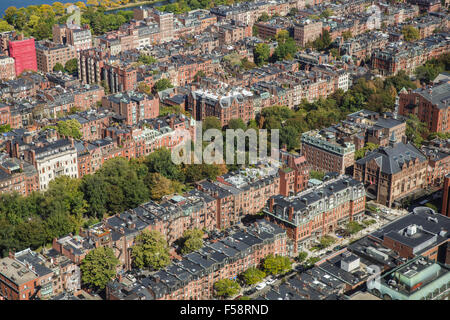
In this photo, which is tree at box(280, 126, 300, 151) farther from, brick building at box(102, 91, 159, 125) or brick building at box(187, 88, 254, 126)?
brick building at box(102, 91, 159, 125)

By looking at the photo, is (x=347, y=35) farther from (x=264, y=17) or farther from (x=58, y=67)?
(x=58, y=67)

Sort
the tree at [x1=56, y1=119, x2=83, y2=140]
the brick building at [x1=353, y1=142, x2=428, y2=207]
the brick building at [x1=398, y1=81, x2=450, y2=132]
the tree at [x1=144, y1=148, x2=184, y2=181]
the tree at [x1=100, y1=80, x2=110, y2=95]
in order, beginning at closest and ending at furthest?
the brick building at [x1=353, y1=142, x2=428, y2=207]
the tree at [x1=144, y1=148, x2=184, y2=181]
the tree at [x1=56, y1=119, x2=83, y2=140]
the brick building at [x1=398, y1=81, x2=450, y2=132]
the tree at [x1=100, y1=80, x2=110, y2=95]

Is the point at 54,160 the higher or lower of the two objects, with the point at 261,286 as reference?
higher

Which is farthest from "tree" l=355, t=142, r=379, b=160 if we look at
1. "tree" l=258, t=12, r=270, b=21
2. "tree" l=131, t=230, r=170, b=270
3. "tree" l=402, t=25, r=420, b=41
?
"tree" l=258, t=12, r=270, b=21

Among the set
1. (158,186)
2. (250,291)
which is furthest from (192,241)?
(158,186)

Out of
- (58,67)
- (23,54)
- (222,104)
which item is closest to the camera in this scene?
(222,104)

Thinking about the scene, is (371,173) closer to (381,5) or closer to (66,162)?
(66,162)
